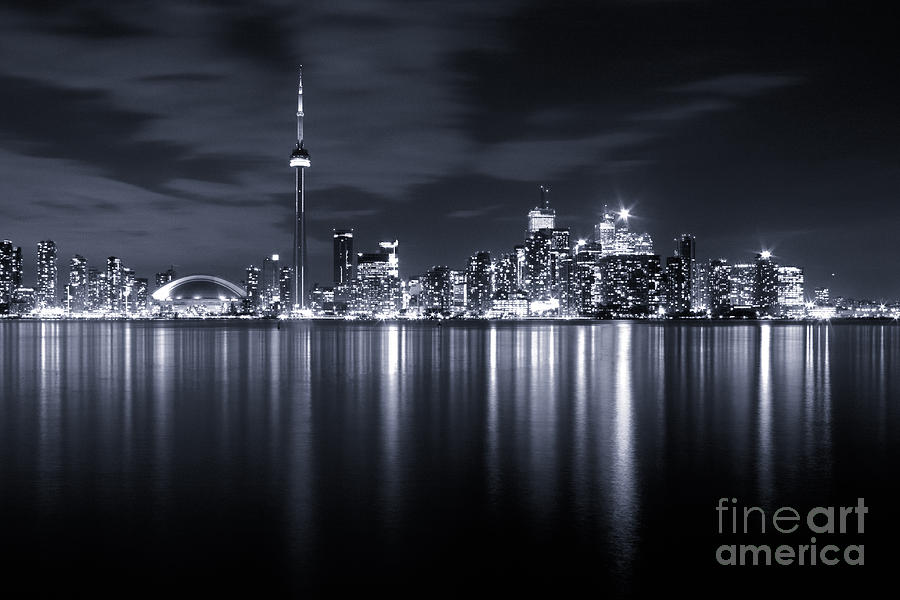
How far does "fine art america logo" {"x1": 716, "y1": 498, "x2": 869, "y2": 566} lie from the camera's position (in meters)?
10.3

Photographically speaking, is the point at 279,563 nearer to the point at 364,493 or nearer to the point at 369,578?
the point at 369,578

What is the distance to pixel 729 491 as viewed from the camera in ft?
46.0

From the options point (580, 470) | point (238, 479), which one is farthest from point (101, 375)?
point (580, 470)

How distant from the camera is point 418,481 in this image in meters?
14.8

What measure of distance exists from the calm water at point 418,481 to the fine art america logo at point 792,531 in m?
0.25

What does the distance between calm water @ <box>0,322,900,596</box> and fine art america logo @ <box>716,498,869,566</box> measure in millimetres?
246

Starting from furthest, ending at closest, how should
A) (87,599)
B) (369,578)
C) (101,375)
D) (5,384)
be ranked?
(101,375), (5,384), (369,578), (87,599)

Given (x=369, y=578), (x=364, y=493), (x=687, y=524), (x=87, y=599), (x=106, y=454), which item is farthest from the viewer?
(x=106, y=454)

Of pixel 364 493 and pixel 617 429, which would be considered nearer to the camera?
pixel 364 493

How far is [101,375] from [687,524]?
33.8 m

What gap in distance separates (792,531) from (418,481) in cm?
661

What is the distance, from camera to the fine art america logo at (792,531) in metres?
10.3

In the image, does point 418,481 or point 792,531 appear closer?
point 792,531

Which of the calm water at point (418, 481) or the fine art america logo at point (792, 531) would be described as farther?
the fine art america logo at point (792, 531)
